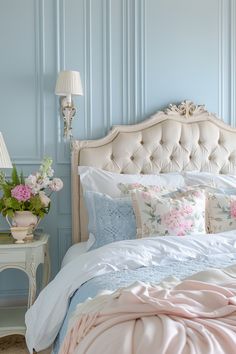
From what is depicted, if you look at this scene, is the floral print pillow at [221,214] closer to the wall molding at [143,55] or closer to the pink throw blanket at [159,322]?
the wall molding at [143,55]

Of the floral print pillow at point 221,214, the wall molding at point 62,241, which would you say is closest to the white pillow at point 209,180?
the floral print pillow at point 221,214

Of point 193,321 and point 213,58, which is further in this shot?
point 213,58

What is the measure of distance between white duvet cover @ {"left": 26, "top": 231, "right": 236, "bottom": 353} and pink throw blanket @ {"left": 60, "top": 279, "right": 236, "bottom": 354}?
531 millimetres

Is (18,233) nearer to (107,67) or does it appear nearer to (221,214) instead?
(221,214)

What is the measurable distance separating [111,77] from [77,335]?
2.32m

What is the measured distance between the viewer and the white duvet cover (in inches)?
78.5

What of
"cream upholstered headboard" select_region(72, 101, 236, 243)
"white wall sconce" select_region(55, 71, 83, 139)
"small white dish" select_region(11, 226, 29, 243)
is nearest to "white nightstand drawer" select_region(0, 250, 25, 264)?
"small white dish" select_region(11, 226, 29, 243)

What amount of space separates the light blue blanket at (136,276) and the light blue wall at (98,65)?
1268mm

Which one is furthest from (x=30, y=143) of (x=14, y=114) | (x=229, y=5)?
(x=229, y=5)

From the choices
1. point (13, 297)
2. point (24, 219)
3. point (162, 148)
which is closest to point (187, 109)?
point (162, 148)

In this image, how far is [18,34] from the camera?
3.13 meters

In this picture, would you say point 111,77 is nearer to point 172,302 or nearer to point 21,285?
point 21,285

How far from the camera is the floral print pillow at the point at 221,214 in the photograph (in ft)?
8.55

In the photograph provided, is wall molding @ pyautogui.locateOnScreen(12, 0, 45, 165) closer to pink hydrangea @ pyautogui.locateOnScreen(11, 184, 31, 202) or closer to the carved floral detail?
pink hydrangea @ pyautogui.locateOnScreen(11, 184, 31, 202)
